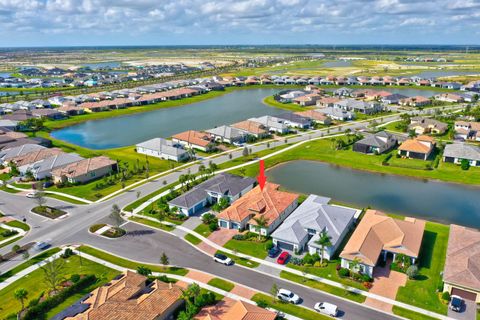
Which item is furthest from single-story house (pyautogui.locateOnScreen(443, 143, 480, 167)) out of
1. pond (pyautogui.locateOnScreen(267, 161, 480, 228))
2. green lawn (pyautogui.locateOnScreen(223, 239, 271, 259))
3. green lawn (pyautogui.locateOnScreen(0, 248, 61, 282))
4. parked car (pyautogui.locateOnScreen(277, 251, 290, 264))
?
green lawn (pyautogui.locateOnScreen(0, 248, 61, 282))

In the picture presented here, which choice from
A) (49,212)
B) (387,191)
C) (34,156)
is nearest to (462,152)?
(387,191)

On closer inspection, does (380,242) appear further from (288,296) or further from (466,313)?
(288,296)

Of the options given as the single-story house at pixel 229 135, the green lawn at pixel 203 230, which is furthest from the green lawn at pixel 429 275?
the single-story house at pixel 229 135

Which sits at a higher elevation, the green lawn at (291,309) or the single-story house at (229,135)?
the single-story house at (229,135)

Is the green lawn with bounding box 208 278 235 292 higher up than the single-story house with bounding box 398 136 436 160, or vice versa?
the single-story house with bounding box 398 136 436 160

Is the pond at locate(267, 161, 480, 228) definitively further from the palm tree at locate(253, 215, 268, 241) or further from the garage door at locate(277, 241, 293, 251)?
the garage door at locate(277, 241, 293, 251)

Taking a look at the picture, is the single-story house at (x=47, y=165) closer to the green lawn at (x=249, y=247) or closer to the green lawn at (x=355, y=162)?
the green lawn at (x=355, y=162)

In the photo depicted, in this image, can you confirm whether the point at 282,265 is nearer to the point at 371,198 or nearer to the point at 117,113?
the point at 371,198
